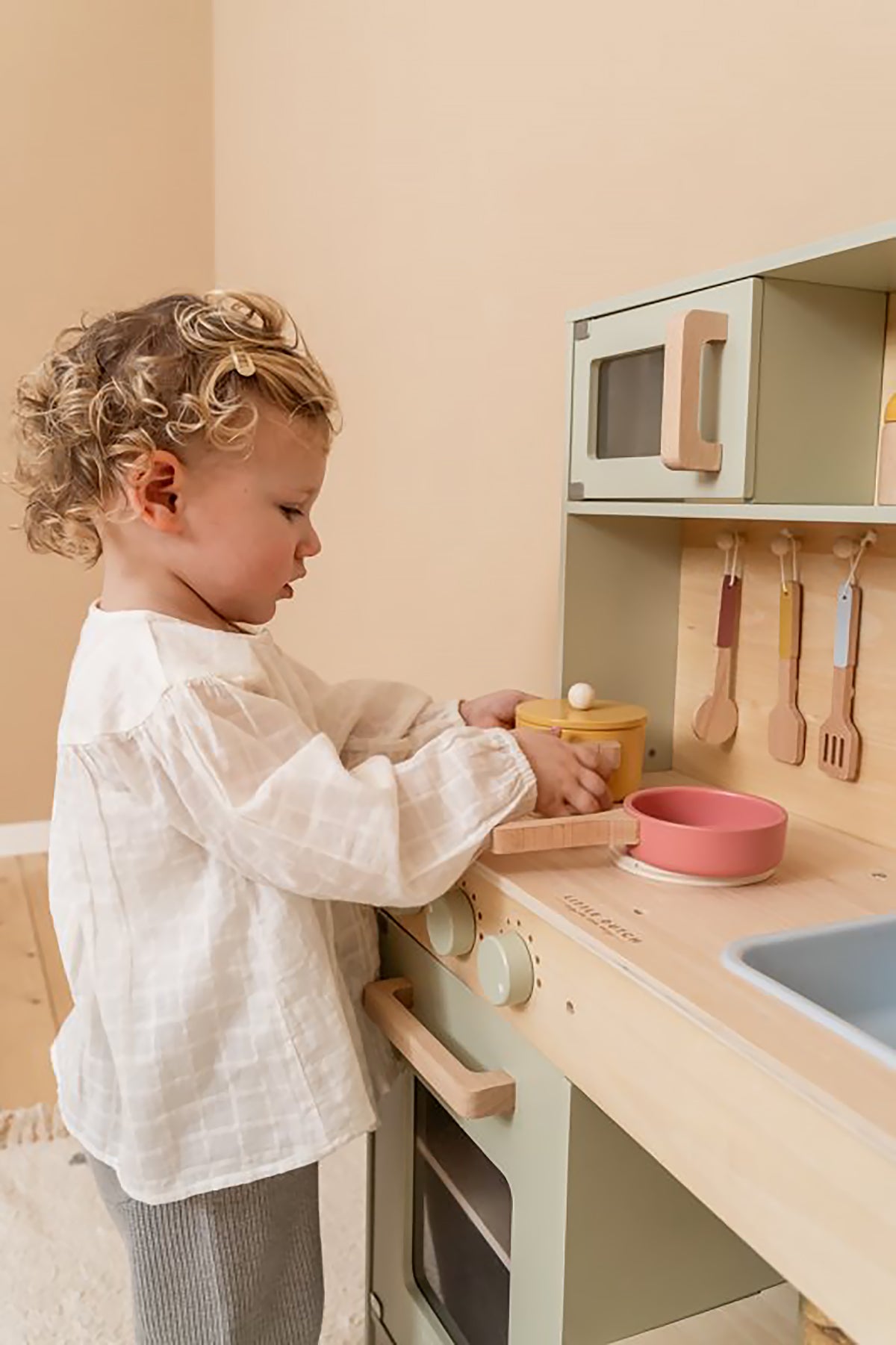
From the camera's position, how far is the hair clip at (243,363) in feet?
2.98

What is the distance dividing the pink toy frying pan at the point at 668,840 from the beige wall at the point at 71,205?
2009 mm

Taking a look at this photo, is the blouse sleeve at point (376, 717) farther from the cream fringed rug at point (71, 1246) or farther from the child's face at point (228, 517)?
the cream fringed rug at point (71, 1246)

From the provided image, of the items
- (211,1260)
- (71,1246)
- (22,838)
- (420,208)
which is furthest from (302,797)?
(22,838)

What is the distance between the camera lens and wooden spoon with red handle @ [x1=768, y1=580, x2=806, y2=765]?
106 cm

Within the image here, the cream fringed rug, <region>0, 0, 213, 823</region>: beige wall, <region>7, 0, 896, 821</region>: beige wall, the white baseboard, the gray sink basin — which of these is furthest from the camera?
the white baseboard

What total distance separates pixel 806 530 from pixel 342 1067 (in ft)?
1.98

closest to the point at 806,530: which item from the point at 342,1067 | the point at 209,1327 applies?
the point at 342,1067

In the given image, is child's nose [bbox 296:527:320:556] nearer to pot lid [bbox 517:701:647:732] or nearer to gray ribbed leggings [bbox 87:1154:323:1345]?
pot lid [bbox 517:701:647:732]

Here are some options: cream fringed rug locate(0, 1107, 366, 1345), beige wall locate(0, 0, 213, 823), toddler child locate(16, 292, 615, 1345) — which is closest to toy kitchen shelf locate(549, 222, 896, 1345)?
toddler child locate(16, 292, 615, 1345)

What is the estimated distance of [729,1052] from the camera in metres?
0.61

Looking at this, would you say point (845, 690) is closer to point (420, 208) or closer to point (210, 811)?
point (210, 811)

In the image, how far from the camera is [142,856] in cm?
91

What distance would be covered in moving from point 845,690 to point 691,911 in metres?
0.31

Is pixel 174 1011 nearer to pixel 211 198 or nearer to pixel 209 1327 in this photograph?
pixel 209 1327
